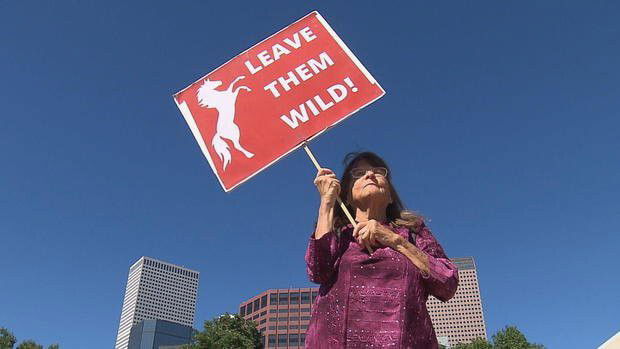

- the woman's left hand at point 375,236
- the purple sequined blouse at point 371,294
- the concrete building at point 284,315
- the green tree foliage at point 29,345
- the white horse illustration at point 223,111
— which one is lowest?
the purple sequined blouse at point 371,294

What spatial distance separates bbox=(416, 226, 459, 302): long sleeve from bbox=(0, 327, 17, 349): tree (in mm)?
32167

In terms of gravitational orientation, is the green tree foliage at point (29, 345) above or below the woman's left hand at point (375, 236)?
above

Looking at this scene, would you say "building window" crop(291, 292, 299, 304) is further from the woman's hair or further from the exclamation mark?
the woman's hair

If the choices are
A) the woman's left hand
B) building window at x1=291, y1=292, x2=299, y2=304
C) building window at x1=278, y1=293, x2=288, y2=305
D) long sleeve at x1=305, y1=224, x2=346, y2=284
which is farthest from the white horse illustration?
building window at x1=278, y1=293, x2=288, y2=305

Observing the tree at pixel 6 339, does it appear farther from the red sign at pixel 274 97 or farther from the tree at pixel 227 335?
the red sign at pixel 274 97

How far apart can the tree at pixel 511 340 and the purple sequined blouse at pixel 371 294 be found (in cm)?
3762

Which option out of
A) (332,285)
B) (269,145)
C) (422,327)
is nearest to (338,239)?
(332,285)

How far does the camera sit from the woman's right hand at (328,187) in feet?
10.6

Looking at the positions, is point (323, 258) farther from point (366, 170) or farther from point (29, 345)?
point (29, 345)

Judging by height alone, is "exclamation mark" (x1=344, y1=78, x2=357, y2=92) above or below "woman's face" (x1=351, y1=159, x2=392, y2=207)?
above

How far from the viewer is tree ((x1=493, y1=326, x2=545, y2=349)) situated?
1419 inches

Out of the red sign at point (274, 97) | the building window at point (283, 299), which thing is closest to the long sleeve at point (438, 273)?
→ the red sign at point (274, 97)

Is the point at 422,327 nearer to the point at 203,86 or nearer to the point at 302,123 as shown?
the point at 302,123

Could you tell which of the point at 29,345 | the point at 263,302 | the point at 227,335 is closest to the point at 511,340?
the point at 227,335
